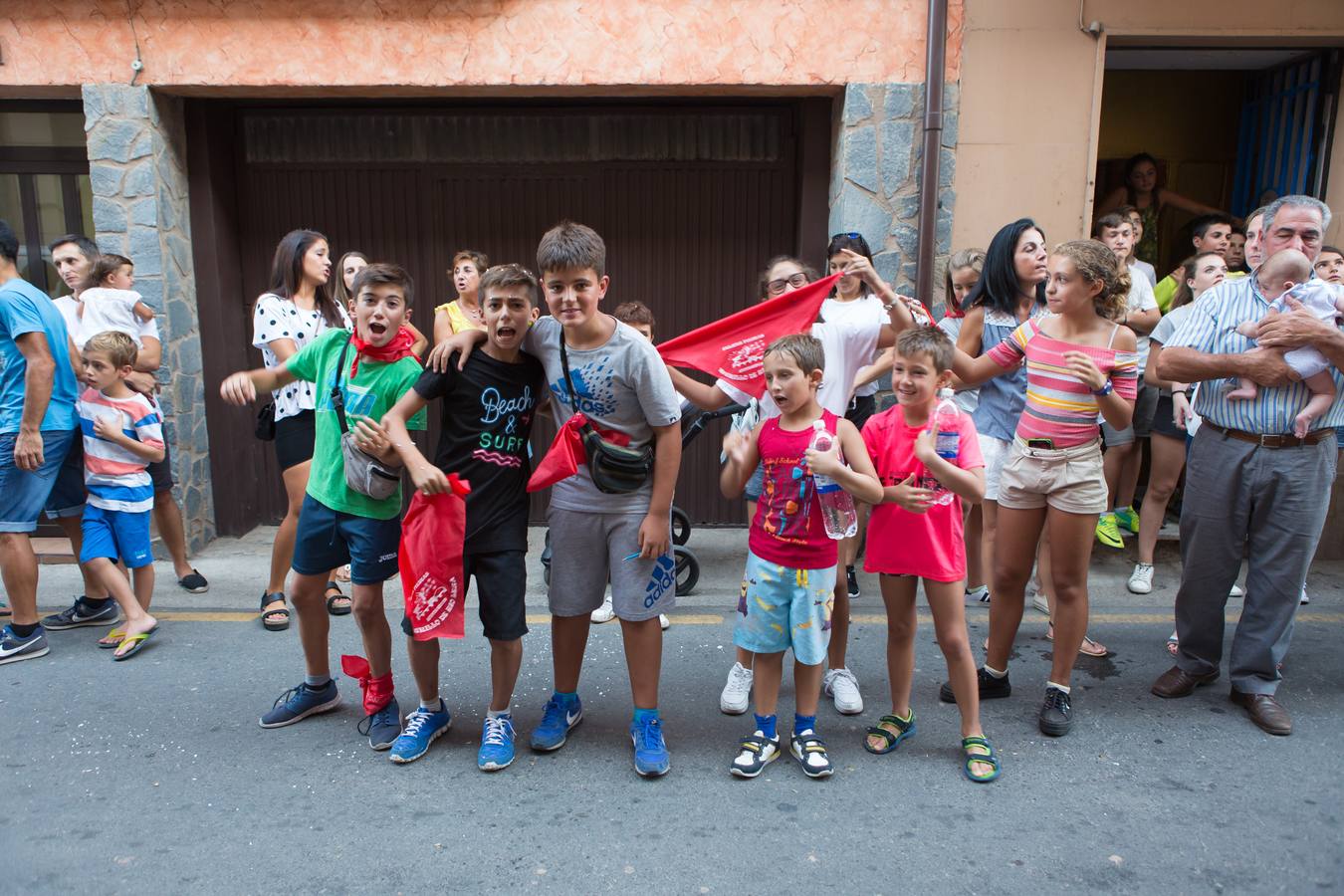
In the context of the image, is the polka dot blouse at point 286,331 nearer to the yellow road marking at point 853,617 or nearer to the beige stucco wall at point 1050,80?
the yellow road marking at point 853,617

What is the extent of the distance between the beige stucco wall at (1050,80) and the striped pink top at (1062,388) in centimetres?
240

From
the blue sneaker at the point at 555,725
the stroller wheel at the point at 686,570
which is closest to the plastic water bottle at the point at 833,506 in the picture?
the blue sneaker at the point at 555,725

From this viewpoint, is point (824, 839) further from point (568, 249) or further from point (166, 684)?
point (166, 684)

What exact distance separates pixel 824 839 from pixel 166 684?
312 centimetres

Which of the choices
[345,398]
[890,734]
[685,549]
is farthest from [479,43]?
[890,734]

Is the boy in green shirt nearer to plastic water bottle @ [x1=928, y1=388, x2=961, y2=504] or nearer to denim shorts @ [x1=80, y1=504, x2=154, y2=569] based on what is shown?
denim shorts @ [x1=80, y1=504, x2=154, y2=569]

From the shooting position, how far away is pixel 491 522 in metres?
3.45

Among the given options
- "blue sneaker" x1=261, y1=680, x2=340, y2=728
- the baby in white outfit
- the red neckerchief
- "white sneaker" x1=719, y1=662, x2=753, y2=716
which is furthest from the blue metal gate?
"blue sneaker" x1=261, y1=680, x2=340, y2=728

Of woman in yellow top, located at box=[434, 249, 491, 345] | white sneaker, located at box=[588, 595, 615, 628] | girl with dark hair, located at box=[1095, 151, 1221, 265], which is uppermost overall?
girl with dark hair, located at box=[1095, 151, 1221, 265]

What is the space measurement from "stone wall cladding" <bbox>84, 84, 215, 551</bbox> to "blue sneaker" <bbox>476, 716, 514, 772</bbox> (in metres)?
3.76

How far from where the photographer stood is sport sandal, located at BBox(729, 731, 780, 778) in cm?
340

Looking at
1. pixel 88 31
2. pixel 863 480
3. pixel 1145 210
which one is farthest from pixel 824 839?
pixel 88 31

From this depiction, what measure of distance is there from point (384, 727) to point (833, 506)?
1990 millimetres

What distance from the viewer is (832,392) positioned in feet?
13.1
